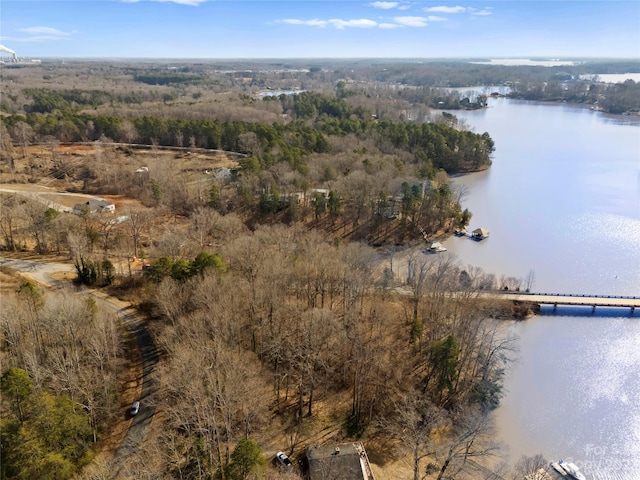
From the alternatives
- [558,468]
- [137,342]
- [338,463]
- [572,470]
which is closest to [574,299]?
[572,470]

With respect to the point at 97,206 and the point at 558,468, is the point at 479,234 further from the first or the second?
the point at 97,206

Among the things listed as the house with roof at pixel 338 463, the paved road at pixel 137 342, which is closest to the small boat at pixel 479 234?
the house with roof at pixel 338 463

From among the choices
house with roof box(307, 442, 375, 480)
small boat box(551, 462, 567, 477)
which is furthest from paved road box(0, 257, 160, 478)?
small boat box(551, 462, 567, 477)

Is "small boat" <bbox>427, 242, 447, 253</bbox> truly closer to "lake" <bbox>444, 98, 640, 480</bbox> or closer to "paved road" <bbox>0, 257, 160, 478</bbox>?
"lake" <bbox>444, 98, 640, 480</bbox>

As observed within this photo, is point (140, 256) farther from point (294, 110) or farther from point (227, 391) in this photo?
point (294, 110)

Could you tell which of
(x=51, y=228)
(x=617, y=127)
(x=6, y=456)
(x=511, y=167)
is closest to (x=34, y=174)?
(x=51, y=228)

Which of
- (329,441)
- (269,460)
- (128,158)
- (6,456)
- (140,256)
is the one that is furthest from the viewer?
(128,158)

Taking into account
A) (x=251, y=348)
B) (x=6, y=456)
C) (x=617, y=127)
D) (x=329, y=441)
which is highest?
(x=617, y=127)
